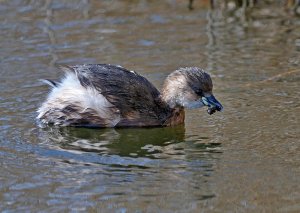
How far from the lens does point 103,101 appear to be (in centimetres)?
751

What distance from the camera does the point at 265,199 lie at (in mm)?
5621

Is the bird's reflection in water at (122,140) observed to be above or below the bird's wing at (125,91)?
Result: below

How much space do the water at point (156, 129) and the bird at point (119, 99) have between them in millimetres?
127

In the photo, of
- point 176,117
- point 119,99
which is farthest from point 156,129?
point 119,99

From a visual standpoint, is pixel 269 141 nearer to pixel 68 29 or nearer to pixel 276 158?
pixel 276 158

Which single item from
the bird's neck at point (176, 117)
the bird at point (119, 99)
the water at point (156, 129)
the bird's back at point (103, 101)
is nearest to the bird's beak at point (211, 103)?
the bird at point (119, 99)

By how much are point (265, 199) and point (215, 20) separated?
5.77 metres

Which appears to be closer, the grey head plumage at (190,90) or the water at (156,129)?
the water at (156,129)

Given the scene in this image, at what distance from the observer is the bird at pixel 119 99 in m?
7.52

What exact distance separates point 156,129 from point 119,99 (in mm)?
452

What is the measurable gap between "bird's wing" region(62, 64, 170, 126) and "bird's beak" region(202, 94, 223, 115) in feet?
1.31

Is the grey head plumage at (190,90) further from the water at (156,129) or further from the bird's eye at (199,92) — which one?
the water at (156,129)

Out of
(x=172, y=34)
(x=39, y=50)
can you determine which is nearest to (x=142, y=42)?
(x=172, y=34)

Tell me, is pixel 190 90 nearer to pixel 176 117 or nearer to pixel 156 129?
pixel 176 117
